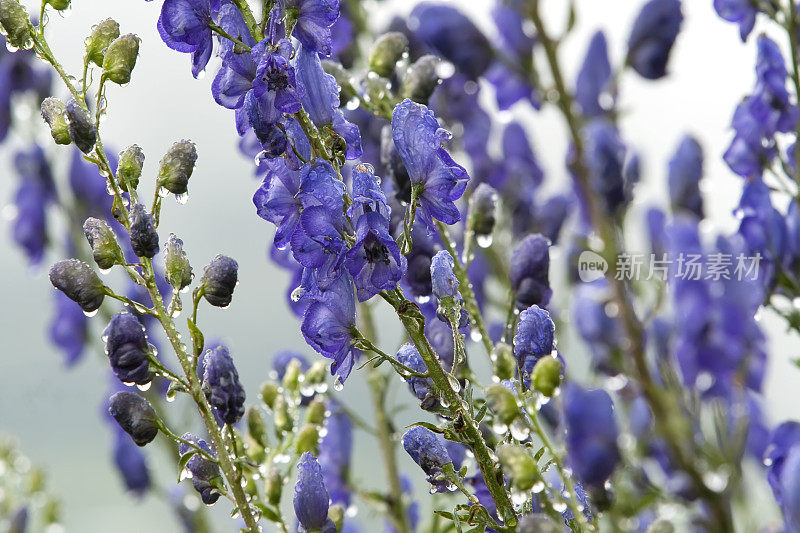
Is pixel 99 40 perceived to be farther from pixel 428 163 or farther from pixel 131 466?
pixel 131 466

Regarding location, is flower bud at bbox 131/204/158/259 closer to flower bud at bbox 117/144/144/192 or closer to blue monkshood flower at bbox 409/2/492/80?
flower bud at bbox 117/144/144/192

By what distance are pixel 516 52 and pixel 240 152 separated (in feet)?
2.30

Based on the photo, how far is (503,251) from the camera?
4.76 feet

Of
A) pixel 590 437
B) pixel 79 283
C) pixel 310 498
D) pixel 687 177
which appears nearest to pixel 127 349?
pixel 79 283

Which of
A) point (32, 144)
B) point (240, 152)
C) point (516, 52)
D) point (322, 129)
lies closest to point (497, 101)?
point (516, 52)

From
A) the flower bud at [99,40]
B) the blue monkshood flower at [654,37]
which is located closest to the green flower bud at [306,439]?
the flower bud at [99,40]

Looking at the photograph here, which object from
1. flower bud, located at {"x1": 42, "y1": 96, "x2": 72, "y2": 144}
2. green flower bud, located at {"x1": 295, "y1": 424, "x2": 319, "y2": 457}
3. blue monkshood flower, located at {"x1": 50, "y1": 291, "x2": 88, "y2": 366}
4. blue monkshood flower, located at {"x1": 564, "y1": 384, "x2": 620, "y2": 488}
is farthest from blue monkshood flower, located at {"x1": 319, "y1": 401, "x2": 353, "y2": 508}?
blue monkshood flower, located at {"x1": 50, "y1": 291, "x2": 88, "y2": 366}

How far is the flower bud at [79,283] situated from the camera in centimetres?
67

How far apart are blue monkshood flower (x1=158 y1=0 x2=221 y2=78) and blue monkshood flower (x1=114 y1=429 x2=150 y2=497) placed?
1152 mm

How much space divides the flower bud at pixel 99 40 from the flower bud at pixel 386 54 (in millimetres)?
234

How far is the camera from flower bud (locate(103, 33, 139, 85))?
0.67 m

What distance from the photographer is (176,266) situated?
2.20ft

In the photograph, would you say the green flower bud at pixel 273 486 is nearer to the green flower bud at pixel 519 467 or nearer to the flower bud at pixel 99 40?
the green flower bud at pixel 519 467

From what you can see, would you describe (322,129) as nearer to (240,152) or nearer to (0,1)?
(0,1)
